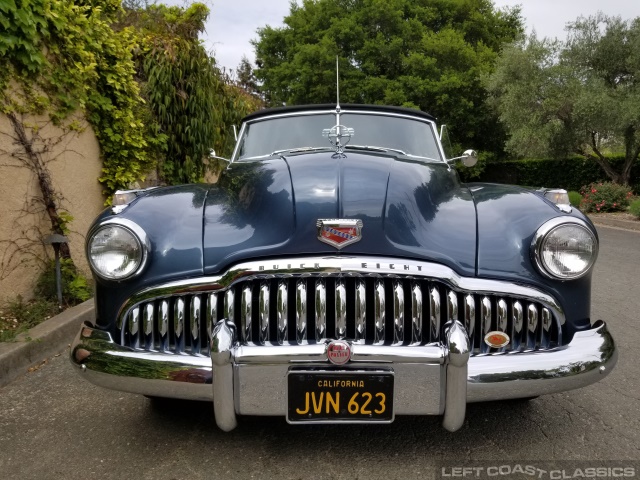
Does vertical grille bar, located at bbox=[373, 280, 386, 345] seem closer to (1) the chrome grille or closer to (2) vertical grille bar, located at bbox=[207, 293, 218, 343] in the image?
(1) the chrome grille

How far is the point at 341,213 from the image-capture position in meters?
2.11

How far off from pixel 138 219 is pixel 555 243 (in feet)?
5.67

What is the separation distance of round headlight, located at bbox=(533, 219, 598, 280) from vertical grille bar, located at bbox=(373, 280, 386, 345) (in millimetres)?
660

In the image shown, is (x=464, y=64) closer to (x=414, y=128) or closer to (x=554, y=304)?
(x=414, y=128)

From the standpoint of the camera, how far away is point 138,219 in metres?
2.26

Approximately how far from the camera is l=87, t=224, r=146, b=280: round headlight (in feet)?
7.02

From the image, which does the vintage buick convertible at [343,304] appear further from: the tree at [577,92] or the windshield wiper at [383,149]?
the tree at [577,92]

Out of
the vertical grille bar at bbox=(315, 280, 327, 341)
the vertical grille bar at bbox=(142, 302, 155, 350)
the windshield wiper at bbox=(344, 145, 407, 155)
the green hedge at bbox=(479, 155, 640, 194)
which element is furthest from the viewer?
the green hedge at bbox=(479, 155, 640, 194)

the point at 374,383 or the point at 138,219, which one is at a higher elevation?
the point at 138,219

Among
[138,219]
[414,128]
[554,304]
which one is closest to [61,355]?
[138,219]

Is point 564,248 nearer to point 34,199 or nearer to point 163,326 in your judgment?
point 163,326

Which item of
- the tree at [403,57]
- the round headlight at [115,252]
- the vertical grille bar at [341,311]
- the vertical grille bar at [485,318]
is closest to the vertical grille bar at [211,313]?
the round headlight at [115,252]

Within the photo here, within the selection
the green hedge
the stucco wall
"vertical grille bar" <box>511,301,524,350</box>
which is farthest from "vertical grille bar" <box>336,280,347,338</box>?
the green hedge

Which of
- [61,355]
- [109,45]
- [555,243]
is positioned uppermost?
[109,45]
